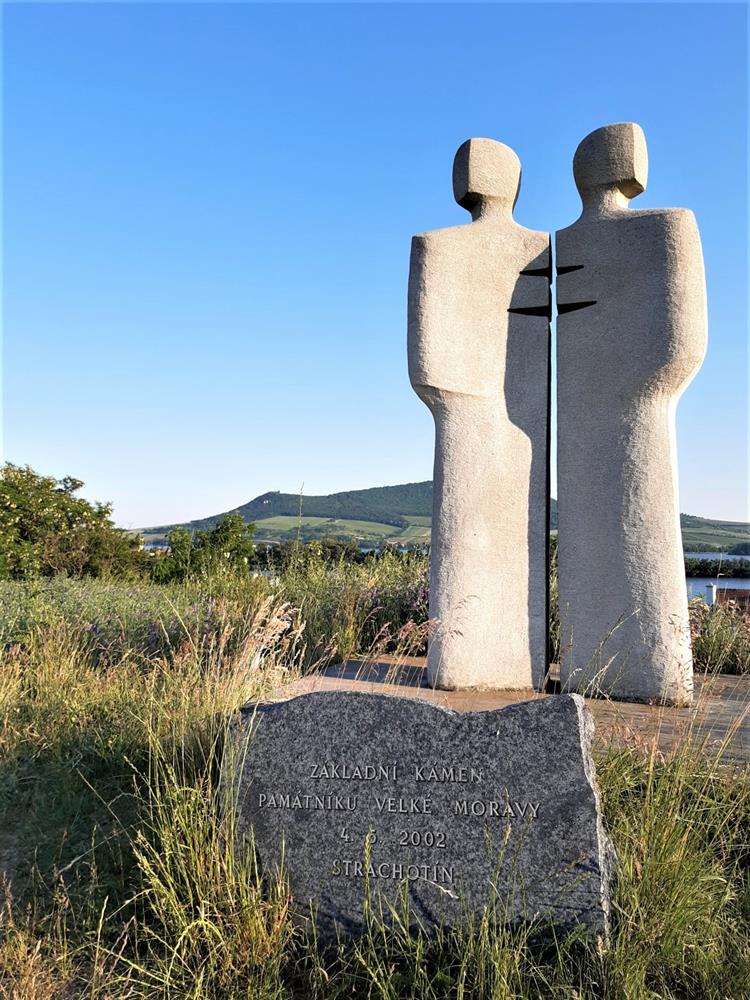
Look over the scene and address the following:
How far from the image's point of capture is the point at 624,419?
546cm

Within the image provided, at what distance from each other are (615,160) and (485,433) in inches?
81.3

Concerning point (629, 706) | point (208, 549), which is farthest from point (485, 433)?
point (208, 549)

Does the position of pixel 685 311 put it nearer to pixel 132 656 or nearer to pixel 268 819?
pixel 268 819

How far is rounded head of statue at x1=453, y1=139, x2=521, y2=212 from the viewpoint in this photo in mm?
5887

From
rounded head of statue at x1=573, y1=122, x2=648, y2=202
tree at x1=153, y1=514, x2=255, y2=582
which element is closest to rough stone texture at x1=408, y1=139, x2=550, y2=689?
rounded head of statue at x1=573, y1=122, x2=648, y2=202

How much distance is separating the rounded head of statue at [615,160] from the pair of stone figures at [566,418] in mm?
14

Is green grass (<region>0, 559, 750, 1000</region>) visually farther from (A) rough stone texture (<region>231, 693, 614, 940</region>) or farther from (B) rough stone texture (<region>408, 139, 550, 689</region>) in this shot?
(B) rough stone texture (<region>408, 139, 550, 689</region>)

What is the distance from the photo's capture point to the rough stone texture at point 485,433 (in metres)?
5.61

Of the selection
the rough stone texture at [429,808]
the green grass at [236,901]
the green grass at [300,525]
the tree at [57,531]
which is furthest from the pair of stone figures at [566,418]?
the tree at [57,531]

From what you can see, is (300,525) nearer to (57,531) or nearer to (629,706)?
(629,706)

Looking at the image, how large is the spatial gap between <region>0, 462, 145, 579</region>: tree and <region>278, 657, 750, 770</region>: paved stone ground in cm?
838

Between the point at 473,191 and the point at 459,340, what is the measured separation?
3.64ft

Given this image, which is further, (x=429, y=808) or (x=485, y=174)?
(x=485, y=174)

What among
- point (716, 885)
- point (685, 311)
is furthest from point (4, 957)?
point (685, 311)
